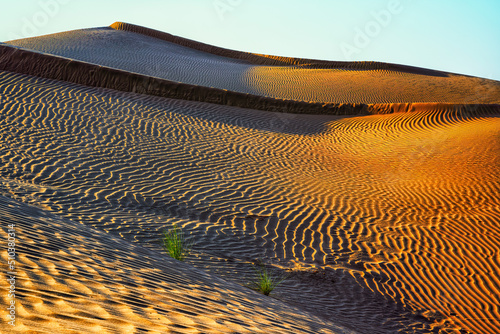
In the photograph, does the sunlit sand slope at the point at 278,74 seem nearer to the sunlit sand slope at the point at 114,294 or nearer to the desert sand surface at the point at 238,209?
the desert sand surface at the point at 238,209

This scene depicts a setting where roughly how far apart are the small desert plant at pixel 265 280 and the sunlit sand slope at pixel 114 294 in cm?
46

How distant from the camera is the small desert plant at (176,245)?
526 centimetres

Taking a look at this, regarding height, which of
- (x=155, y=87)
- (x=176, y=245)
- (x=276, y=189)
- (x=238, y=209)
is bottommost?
(x=176, y=245)

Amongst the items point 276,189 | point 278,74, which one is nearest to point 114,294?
point 276,189

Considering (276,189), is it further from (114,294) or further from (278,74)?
(278,74)

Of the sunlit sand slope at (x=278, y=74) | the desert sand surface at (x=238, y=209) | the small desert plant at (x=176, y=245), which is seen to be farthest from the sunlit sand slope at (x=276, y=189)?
the sunlit sand slope at (x=278, y=74)

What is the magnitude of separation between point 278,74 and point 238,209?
25179 mm

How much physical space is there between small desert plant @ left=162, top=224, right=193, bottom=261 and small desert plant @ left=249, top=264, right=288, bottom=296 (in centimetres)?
102

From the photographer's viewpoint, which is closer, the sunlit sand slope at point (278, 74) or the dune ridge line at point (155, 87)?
the dune ridge line at point (155, 87)

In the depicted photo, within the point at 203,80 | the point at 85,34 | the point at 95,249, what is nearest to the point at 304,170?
the point at 95,249

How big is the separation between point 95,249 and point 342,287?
348cm

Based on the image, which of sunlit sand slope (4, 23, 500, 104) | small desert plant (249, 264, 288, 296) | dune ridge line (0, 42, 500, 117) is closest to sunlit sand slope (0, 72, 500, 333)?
small desert plant (249, 264, 288, 296)

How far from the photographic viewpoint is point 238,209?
8008 millimetres

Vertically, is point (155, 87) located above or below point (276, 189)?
above
